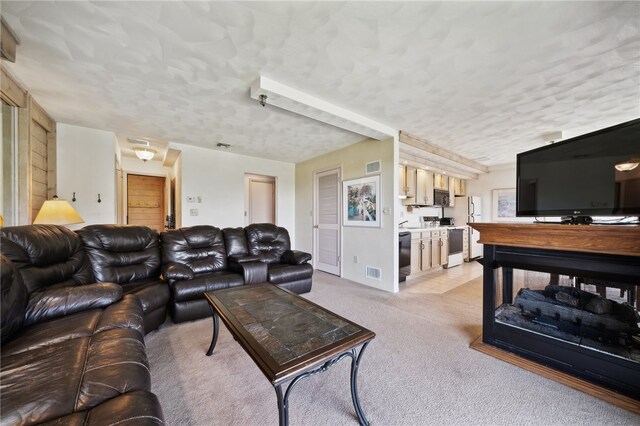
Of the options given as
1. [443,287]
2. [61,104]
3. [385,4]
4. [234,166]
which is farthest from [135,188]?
[443,287]

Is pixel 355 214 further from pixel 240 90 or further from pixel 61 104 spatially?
pixel 61 104

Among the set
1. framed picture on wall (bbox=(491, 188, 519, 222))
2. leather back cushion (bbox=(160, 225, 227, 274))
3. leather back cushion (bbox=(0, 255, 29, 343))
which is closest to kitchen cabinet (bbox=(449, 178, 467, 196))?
framed picture on wall (bbox=(491, 188, 519, 222))

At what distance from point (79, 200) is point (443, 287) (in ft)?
18.6

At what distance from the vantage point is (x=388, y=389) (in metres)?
1.55

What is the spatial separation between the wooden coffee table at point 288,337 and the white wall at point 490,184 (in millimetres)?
6347

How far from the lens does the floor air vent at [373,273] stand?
3.73 m

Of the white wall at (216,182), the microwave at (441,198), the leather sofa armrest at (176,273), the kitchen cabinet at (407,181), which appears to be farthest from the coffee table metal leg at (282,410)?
the microwave at (441,198)

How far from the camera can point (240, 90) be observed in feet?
7.81

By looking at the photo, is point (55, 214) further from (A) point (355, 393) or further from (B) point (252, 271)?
(A) point (355, 393)

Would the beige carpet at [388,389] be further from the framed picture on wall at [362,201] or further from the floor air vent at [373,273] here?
the framed picture on wall at [362,201]

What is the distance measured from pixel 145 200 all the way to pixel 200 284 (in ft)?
15.3

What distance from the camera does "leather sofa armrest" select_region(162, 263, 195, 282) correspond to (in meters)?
2.47

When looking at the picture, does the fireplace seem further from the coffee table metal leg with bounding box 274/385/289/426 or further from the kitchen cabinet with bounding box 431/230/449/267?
the kitchen cabinet with bounding box 431/230/449/267

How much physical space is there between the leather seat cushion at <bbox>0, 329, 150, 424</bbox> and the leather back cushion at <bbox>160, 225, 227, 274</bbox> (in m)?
1.63
